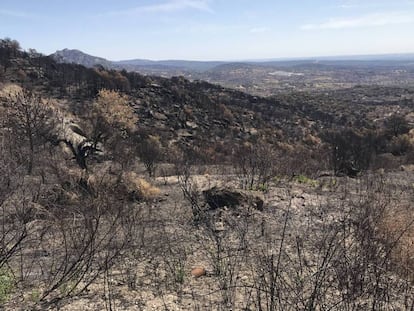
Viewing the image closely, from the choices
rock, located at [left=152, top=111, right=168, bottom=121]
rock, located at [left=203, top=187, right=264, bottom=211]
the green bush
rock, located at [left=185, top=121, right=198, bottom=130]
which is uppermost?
the green bush

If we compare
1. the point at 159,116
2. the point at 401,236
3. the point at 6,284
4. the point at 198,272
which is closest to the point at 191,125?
the point at 159,116

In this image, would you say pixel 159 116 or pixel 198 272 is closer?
pixel 198 272

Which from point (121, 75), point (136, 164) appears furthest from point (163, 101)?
point (136, 164)

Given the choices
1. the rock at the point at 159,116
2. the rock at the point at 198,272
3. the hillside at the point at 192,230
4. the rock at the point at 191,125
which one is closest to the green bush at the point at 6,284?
the hillside at the point at 192,230

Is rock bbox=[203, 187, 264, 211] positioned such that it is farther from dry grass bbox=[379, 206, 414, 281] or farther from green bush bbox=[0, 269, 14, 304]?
green bush bbox=[0, 269, 14, 304]

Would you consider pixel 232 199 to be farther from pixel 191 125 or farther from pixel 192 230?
pixel 191 125

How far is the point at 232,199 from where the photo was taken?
9.61m

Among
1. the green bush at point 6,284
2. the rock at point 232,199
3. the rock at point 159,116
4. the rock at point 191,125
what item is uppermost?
the green bush at point 6,284

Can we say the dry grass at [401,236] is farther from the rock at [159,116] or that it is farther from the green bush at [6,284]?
the rock at [159,116]

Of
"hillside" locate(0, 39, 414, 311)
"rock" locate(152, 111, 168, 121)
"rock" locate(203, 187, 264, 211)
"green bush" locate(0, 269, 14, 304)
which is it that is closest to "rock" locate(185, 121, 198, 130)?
"rock" locate(152, 111, 168, 121)

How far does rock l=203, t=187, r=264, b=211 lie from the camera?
31.4ft

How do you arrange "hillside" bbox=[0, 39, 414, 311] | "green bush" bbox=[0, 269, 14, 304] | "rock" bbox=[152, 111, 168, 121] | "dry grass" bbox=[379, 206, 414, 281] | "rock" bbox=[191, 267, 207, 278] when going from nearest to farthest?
"hillside" bbox=[0, 39, 414, 311] → "green bush" bbox=[0, 269, 14, 304] → "dry grass" bbox=[379, 206, 414, 281] → "rock" bbox=[191, 267, 207, 278] → "rock" bbox=[152, 111, 168, 121]

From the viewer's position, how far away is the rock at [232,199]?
9.56 meters

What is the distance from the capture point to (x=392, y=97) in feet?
373
